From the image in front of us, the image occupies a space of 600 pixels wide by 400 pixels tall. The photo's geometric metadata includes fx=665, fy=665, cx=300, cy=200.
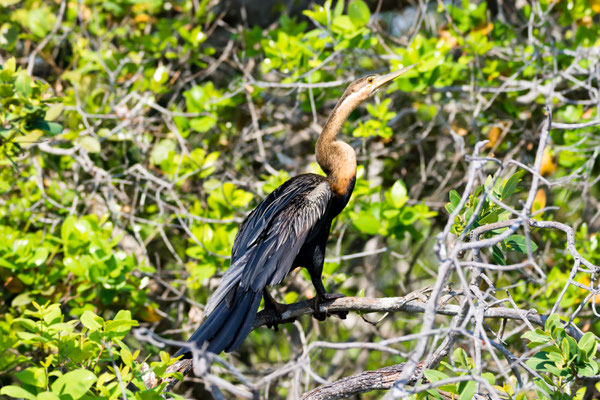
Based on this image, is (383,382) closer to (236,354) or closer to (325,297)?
(325,297)

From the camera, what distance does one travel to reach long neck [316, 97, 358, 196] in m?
2.53

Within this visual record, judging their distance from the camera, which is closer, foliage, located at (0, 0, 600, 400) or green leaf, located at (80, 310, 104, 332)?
green leaf, located at (80, 310, 104, 332)

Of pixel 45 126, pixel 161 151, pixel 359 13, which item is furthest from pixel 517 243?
pixel 161 151

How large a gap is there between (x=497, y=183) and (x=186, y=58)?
2.18 metres

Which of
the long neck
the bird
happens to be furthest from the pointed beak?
the long neck

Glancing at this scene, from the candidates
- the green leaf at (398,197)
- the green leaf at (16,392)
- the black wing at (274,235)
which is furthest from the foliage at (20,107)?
the green leaf at (398,197)

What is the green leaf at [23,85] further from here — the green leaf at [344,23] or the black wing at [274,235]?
the green leaf at [344,23]

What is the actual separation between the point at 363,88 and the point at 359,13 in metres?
0.35

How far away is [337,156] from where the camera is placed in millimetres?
2561

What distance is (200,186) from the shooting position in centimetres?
345

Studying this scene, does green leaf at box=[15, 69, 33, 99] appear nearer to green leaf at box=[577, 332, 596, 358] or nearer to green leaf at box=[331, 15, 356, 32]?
green leaf at box=[331, 15, 356, 32]

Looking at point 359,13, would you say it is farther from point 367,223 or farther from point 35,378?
point 35,378

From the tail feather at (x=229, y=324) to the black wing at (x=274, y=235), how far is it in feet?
0.07

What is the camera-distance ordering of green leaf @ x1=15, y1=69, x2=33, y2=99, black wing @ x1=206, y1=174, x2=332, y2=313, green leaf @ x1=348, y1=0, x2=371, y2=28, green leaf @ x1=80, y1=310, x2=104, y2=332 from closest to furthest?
green leaf @ x1=80, y1=310, x2=104, y2=332, black wing @ x1=206, y1=174, x2=332, y2=313, green leaf @ x1=15, y1=69, x2=33, y2=99, green leaf @ x1=348, y1=0, x2=371, y2=28
